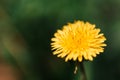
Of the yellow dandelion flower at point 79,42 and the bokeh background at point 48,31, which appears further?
the bokeh background at point 48,31

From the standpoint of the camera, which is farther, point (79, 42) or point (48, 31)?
point (48, 31)

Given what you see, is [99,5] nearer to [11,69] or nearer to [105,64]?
[105,64]

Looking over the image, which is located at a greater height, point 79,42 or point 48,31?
point 48,31

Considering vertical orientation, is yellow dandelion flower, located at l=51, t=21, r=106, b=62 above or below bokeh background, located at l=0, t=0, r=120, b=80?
below

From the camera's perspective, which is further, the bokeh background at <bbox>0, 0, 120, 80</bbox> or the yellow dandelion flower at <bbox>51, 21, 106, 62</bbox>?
the bokeh background at <bbox>0, 0, 120, 80</bbox>

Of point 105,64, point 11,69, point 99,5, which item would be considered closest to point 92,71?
point 105,64
